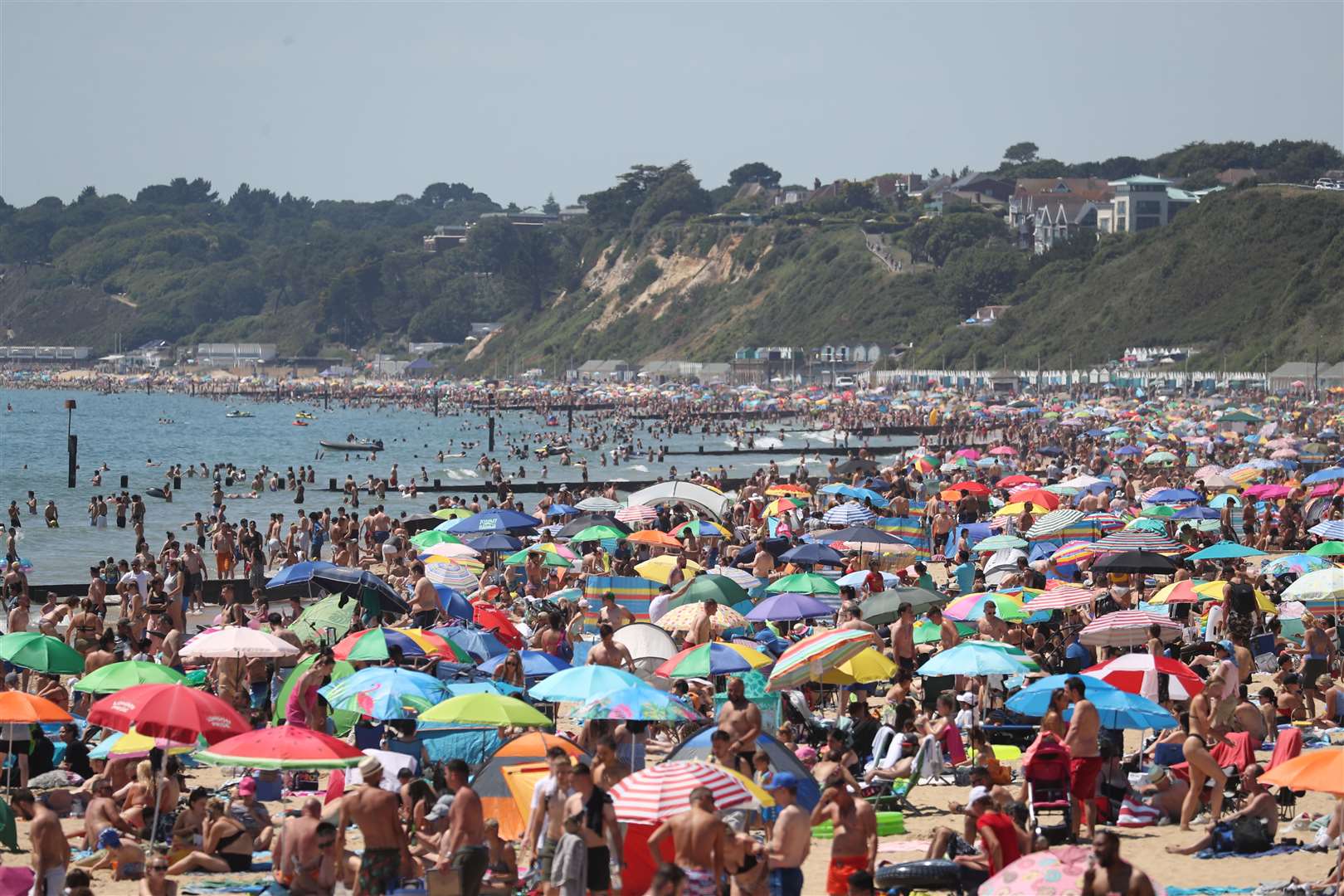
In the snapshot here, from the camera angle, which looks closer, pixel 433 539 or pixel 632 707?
pixel 632 707

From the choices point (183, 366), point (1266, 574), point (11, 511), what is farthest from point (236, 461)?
point (183, 366)

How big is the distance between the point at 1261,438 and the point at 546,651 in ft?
115

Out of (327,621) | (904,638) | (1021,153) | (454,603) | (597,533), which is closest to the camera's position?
(904,638)

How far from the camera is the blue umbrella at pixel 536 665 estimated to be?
11984 millimetres

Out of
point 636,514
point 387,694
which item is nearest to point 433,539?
point 636,514

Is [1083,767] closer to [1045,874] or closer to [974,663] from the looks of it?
[974,663]

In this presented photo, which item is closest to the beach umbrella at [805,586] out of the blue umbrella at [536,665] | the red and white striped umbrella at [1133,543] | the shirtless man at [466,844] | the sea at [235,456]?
the red and white striped umbrella at [1133,543]

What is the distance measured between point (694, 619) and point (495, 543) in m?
6.48

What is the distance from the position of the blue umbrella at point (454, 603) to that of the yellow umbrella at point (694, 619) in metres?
2.25

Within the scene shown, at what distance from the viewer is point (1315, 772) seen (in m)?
8.00

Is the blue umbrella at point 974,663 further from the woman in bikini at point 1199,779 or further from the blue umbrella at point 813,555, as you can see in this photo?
the blue umbrella at point 813,555

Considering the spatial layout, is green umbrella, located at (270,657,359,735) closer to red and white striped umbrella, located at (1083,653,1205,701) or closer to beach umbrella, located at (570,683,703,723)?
beach umbrella, located at (570,683,703,723)

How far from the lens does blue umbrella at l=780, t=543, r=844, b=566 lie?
1798 cm

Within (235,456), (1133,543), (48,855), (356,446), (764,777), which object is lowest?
(235,456)
